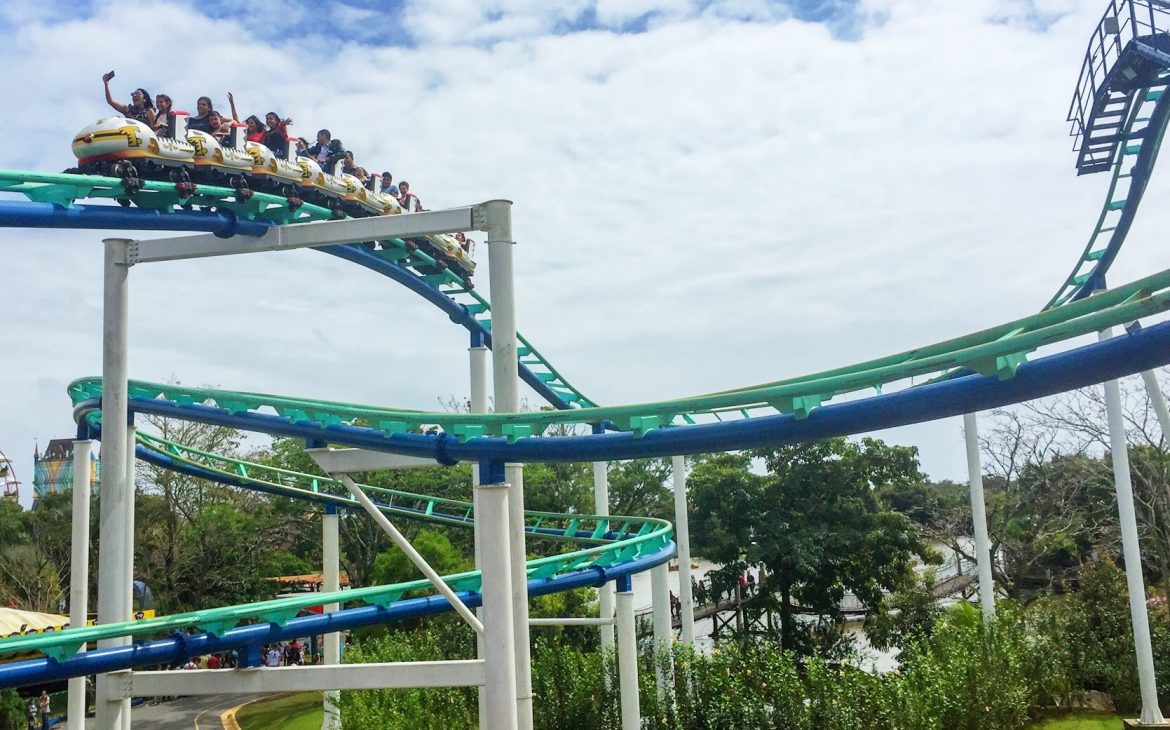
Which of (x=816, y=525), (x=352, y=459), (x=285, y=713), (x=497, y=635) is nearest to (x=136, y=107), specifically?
(x=352, y=459)

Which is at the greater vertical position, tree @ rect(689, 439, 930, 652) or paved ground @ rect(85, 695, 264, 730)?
tree @ rect(689, 439, 930, 652)

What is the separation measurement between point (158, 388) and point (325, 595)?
2.56 metres

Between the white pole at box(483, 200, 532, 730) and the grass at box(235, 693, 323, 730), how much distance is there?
9898mm

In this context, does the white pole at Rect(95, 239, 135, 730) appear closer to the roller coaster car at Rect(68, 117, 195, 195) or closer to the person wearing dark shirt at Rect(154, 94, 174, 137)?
the roller coaster car at Rect(68, 117, 195, 195)

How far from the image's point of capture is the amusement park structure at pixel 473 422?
4.94 metres

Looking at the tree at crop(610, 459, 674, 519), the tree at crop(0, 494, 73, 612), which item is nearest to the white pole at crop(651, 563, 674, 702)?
the tree at crop(610, 459, 674, 519)

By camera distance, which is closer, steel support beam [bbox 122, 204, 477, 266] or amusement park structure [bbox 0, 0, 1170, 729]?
amusement park structure [bbox 0, 0, 1170, 729]

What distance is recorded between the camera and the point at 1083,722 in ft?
39.0

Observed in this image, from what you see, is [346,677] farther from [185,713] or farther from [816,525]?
[816,525]

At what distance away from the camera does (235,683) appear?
7.15 metres

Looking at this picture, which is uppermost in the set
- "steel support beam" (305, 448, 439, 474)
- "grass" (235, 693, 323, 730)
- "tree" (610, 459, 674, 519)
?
"tree" (610, 459, 674, 519)

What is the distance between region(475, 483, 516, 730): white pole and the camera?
6109 mm

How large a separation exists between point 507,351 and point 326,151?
514 centimetres

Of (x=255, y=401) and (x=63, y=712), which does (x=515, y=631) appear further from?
(x=63, y=712)
